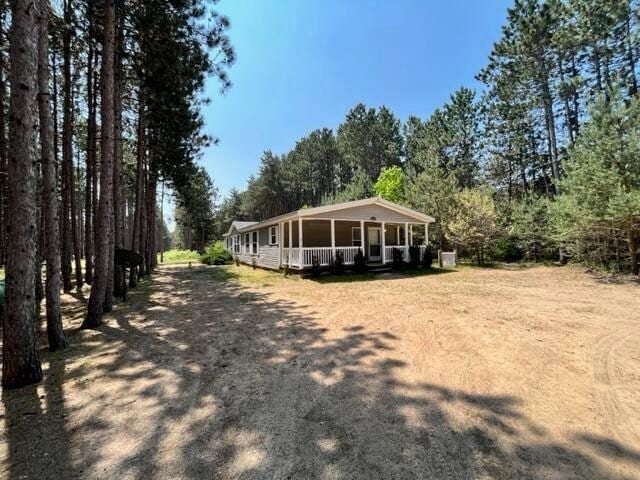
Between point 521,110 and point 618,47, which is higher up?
point 618,47

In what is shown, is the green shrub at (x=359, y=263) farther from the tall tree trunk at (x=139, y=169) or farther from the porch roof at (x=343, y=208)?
the tall tree trunk at (x=139, y=169)

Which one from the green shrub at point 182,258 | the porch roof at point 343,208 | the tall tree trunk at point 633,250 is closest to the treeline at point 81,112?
the porch roof at point 343,208

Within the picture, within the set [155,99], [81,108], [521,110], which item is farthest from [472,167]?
[81,108]

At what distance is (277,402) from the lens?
9.40 feet

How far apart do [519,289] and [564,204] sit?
5994 millimetres

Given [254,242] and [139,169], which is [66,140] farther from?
[254,242]

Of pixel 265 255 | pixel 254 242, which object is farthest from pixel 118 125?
pixel 254 242

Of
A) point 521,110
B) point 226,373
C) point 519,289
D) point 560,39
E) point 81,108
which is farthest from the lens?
point 521,110

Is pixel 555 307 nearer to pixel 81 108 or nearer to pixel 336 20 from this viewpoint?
pixel 336 20

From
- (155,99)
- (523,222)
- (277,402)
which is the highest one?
(155,99)

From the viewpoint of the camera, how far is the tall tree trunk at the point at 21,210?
3.35 meters

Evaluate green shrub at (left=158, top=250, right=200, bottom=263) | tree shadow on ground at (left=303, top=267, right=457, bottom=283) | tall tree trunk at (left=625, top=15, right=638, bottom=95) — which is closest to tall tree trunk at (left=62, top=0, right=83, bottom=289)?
tree shadow on ground at (left=303, top=267, right=457, bottom=283)

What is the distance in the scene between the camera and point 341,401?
286cm

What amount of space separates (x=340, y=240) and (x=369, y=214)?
88.4 inches
